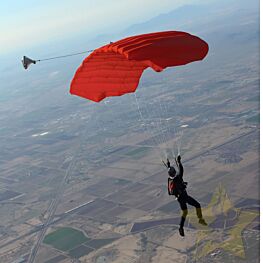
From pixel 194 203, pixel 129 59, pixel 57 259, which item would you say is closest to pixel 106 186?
pixel 57 259

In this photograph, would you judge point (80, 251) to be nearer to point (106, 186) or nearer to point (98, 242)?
point (98, 242)

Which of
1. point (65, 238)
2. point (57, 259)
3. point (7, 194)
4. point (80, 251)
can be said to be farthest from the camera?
point (7, 194)

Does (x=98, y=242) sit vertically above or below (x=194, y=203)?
below

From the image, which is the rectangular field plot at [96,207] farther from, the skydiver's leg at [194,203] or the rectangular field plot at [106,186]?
the skydiver's leg at [194,203]

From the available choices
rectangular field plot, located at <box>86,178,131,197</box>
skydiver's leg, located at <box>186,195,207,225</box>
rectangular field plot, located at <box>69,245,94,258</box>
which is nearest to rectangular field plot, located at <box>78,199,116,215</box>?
rectangular field plot, located at <box>86,178,131,197</box>

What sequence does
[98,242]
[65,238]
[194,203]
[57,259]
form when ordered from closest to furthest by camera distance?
[194,203], [57,259], [98,242], [65,238]
